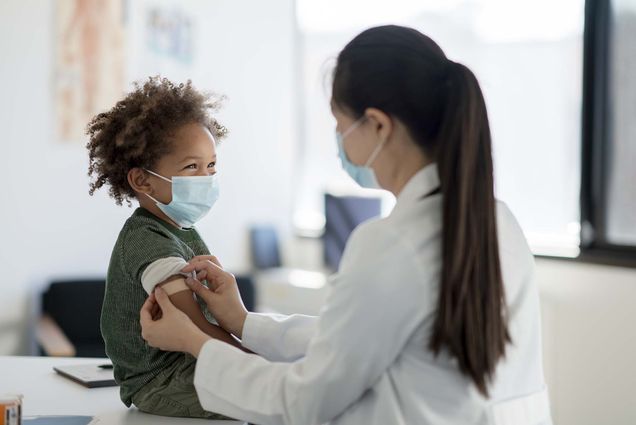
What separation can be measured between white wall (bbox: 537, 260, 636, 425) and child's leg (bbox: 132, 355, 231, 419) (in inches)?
88.9

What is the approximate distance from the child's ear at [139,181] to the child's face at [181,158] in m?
0.01

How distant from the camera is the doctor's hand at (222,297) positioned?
157cm

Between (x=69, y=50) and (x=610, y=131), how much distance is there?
2387 mm

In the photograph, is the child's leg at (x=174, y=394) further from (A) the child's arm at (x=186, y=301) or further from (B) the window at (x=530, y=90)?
(B) the window at (x=530, y=90)

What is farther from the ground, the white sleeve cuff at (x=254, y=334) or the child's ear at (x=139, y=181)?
the child's ear at (x=139, y=181)

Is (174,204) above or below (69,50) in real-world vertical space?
below

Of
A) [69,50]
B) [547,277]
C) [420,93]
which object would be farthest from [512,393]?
[69,50]

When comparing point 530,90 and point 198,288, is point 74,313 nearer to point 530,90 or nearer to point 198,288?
point 198,288

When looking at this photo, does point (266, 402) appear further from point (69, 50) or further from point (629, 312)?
point (69, 50)

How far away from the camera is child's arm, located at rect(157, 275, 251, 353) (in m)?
1.48

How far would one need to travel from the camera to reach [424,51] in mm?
1239

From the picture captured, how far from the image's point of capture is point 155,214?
5.51 ft

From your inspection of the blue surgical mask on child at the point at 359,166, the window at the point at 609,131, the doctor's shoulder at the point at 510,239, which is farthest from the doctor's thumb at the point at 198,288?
the window at the point at 609,131

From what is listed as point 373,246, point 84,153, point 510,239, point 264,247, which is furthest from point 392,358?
point 264,247
